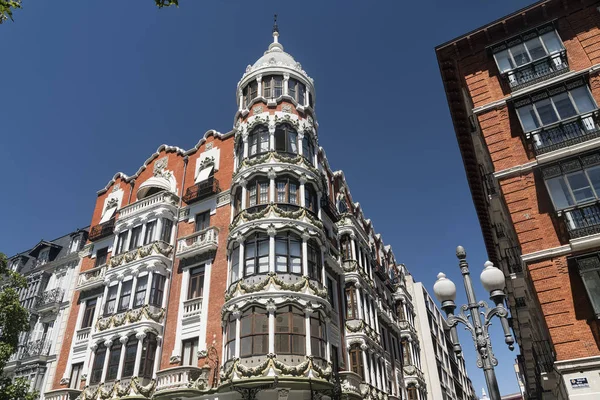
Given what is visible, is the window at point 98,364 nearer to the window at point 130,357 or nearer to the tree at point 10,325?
the window at point 130,357

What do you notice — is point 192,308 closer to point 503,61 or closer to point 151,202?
point 151,202

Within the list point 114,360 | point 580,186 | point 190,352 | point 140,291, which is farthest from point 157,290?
point 580,186

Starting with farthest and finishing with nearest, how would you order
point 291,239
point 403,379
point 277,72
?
point 403,379 → point 277,72 → point 291,239

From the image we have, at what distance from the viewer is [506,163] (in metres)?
20.1

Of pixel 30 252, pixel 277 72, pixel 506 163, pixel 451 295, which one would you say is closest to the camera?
pixel 451 295

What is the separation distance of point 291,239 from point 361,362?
10269 millimetres

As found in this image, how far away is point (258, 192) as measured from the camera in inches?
1028

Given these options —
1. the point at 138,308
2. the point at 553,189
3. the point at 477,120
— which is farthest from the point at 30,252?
the point at 553,189

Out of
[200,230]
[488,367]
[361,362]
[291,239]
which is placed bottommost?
[488,367]

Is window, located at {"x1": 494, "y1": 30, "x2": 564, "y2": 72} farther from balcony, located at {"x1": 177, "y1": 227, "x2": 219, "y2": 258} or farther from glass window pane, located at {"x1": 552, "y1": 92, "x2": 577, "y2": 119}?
balcony, located at {"x1": 177, "y1": 227, "x2": 219, "y2": 258}

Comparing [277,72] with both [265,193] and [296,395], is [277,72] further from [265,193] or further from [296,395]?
[296,395]

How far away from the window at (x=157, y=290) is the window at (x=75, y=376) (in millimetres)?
7538

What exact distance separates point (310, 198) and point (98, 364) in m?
17.3

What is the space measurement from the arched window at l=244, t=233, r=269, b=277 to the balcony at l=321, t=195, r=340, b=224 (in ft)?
24.2
